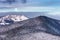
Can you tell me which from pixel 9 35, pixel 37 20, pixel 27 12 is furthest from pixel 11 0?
pixel 9 35

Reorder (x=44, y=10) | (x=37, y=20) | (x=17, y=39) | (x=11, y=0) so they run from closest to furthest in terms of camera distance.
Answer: (x=17, y=39) → (x=37, y=20) → (x=11, y=0) → (x=44, y=10)

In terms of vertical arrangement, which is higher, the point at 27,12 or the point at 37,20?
the point at 37,20

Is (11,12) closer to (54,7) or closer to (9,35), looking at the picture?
(54,7)

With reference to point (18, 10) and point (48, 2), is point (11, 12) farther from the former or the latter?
point (48, 2)

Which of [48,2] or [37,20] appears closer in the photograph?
[37,20]

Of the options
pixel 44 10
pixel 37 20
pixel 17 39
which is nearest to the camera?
pixel 17 39

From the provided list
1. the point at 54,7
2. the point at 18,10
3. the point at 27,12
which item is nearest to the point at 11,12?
the point at 18,10

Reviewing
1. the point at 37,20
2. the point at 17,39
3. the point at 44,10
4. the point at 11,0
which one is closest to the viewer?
the point at 17,39

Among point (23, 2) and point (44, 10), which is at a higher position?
point (23, 2)

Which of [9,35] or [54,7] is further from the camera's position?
[54,7]
